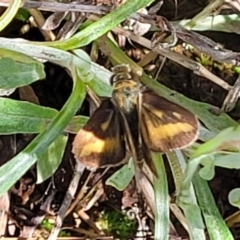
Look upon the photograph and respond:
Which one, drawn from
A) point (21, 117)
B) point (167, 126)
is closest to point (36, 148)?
point (21, 117)

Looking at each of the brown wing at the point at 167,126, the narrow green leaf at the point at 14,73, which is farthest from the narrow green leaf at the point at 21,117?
the brown wing at the point at 167,126

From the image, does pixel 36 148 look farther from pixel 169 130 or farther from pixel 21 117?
pixel 169 130

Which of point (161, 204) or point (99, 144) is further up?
point (99, 144)

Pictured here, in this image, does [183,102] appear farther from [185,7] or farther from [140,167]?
[185,7]

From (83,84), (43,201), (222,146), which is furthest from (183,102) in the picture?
(43,201)

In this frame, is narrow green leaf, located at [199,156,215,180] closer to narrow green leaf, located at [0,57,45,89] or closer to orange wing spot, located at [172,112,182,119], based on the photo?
orange wing spot, located at [172,112,182,119]

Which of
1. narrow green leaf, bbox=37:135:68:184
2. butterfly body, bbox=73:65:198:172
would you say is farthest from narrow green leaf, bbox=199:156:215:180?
narrow green leaf, bbox=37:135:68:184

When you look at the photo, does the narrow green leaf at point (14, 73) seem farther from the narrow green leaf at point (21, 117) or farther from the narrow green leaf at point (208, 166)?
the narrow green leaf at point (208, 166)
